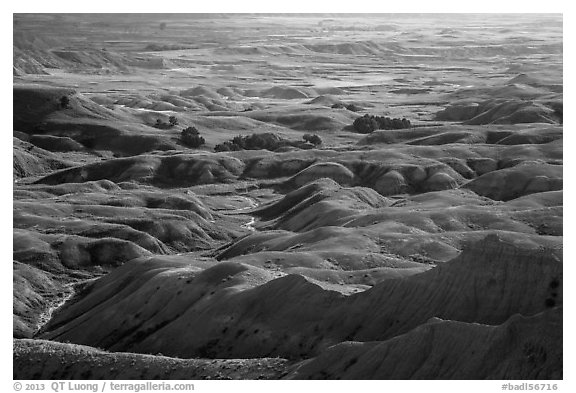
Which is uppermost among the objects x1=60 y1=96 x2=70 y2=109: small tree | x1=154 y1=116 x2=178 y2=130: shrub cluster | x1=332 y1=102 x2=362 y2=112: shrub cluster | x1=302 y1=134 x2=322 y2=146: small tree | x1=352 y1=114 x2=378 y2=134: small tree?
x1=60 y1=96 x2=70 y2=109: small tree

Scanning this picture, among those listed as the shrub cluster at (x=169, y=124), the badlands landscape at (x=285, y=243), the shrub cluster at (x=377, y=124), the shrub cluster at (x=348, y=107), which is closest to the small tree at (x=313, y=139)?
the badlands landscape at (x=285, y=243)

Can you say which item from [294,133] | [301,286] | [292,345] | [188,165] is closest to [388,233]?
[301,286]

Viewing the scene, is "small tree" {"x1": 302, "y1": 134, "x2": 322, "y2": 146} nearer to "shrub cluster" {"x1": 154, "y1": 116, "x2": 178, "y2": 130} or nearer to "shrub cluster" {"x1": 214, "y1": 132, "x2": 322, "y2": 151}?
"shrub cluster" {"x1": 214, "y1": 132, "x2": 322, "y2": 151}

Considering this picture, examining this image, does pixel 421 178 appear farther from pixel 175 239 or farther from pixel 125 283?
pixel 125 283

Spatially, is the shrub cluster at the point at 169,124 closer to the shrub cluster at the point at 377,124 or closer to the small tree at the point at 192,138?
the small tree at the point at 192,138

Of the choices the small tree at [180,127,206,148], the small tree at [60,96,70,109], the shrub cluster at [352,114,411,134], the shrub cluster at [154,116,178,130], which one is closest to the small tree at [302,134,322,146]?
the shrub cluster at [352,114,411,134]

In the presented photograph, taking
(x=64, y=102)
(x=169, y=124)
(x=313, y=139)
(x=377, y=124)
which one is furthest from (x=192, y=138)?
(x=377, y=124)
